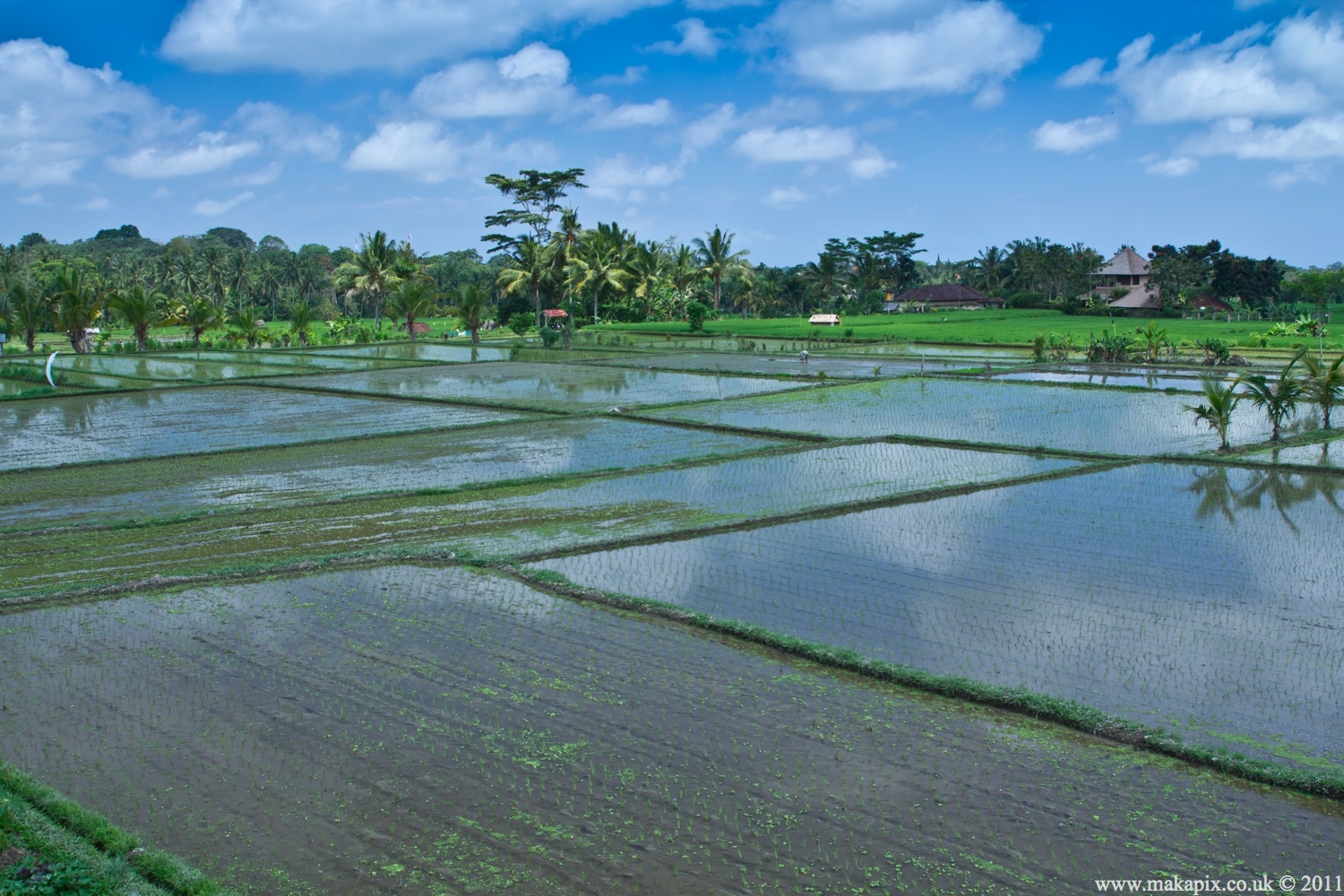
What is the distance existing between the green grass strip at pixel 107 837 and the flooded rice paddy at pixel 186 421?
9848 mm

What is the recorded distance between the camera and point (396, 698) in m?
5.31

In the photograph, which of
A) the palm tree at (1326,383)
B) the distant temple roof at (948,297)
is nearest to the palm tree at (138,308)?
the palm tree at (1326,383)

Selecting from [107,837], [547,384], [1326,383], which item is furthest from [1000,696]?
[547,384]

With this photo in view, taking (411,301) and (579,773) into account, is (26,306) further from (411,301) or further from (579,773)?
(579,773)

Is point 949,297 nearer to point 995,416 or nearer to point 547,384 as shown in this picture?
point 547,384

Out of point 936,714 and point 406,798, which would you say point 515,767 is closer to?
point 406,798

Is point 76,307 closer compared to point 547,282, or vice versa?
point 76,307

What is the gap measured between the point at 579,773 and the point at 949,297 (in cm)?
5693

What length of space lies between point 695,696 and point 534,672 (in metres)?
0.96

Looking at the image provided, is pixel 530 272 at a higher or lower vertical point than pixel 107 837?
higher

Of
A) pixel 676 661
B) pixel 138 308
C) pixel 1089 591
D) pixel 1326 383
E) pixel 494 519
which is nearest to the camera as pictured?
pixel 676 661

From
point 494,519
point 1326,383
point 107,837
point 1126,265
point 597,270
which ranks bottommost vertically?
point 107,837

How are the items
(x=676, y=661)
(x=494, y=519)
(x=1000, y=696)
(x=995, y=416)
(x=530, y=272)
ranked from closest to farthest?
(x=1000, y=696), (x=676, y=661), (x=494, y=519), (x=995, y=416), (x=530, y=272)

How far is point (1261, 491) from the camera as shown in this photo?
33.7 ft
